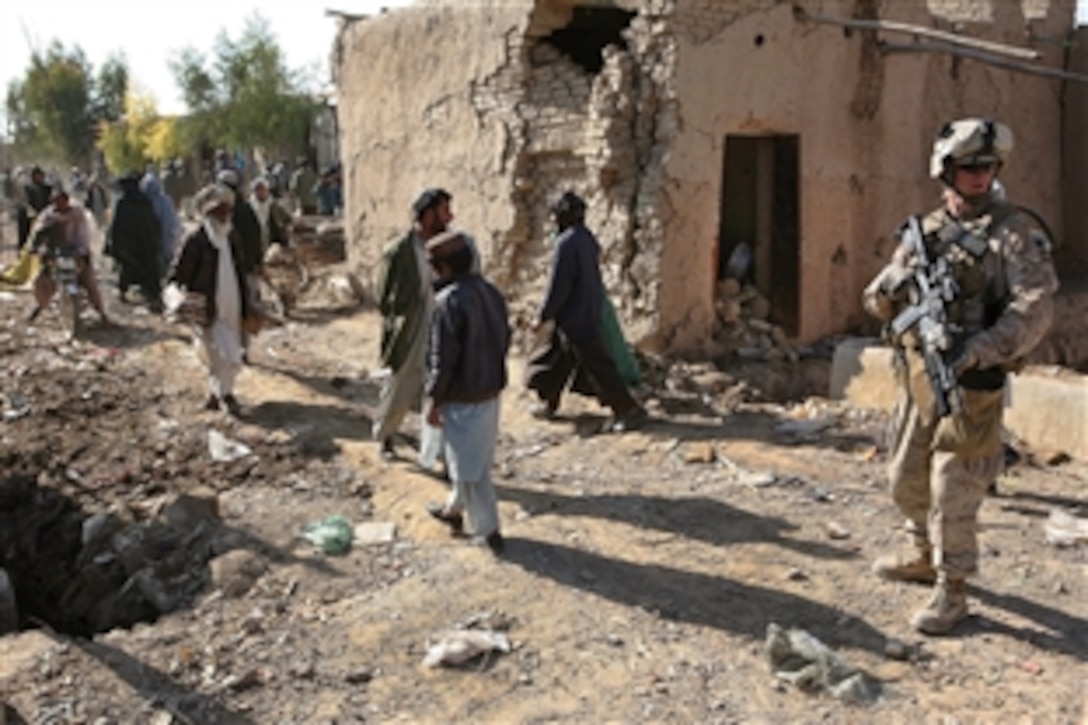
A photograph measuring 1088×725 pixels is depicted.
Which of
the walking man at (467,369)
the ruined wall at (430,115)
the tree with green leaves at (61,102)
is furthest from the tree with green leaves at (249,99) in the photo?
the walking man at (467,369)

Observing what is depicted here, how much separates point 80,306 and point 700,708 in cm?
782

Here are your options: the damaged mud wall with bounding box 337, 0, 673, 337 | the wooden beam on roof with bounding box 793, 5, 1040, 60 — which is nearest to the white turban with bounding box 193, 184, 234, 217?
the damaged mud wall with bounding box 337, 0, 673, 337

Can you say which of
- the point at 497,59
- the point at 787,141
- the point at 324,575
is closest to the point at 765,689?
the point at 324,575

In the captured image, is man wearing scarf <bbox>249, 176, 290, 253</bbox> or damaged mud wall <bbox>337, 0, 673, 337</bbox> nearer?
damaged mud wall <bbox>337, 0, 673, 337</bbox>

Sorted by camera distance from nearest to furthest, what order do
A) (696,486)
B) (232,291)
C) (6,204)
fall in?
1. (696,486)
2. (232,291)
3. (6,204)

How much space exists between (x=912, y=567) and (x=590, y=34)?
687 cm

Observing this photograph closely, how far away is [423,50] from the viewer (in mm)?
9453

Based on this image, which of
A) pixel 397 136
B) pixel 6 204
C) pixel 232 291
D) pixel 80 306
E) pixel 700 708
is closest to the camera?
pixel 700 708

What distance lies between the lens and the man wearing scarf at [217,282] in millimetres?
6293

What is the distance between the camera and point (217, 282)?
6.41 meters

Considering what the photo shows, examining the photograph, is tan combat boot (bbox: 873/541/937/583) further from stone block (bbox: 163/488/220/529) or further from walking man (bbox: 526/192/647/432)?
stone block (bbox: 163/488/220/529)

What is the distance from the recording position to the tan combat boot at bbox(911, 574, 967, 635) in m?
3.62

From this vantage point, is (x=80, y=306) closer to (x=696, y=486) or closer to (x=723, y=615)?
(x=696, y=486)

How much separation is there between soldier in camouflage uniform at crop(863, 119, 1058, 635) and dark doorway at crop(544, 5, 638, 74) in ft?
19.2
